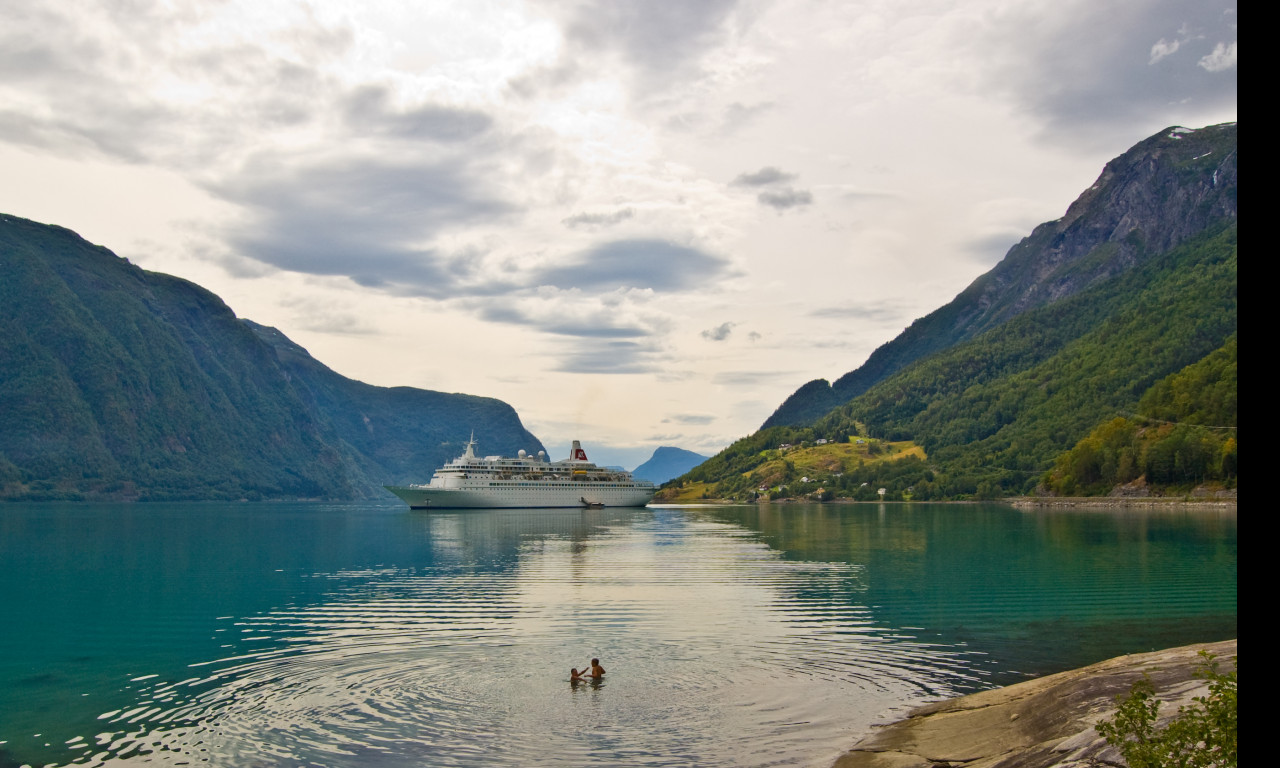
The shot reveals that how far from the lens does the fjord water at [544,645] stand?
2158 cm

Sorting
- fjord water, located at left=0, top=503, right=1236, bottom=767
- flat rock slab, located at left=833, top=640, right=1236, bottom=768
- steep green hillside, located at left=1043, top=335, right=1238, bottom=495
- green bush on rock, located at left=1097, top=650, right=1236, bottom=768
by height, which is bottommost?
fjord water, located at left=0, top=503, right=1236, bottom=767

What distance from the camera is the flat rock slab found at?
51.8ft

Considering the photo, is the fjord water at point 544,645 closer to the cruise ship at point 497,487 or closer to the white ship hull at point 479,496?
the white ship hull at point 479,496

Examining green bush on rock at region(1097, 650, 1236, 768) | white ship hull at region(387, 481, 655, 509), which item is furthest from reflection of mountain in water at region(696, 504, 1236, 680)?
white ship hull at region(387, 481, 655, 509)

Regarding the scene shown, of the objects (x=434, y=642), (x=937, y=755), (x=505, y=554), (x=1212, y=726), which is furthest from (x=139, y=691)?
(x=505, y=554)

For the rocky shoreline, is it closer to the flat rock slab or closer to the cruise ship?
the cruise ship

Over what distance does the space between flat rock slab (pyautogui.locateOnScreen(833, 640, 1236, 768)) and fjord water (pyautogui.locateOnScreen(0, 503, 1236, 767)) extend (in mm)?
1477

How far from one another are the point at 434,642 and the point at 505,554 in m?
41.8

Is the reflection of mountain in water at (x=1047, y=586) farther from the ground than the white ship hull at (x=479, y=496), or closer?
farther from the ground

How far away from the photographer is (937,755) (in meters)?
18.4

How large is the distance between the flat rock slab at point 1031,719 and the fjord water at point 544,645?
1477 millimetres

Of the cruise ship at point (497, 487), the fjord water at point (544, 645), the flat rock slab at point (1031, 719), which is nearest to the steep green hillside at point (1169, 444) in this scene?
the fjord water at point (544, 645)
